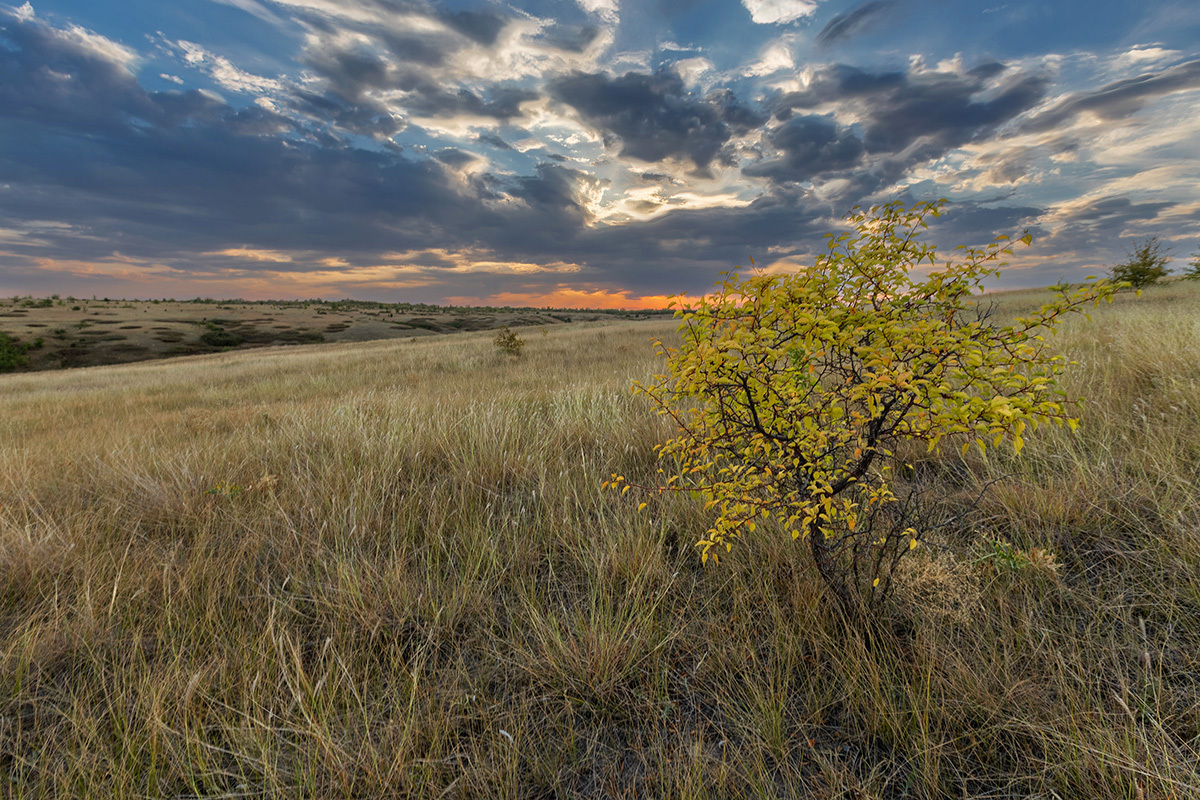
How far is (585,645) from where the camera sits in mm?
1849

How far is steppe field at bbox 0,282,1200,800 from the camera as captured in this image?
4.76 feet

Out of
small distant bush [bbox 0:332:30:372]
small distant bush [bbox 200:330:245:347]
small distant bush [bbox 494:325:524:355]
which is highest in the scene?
small distant bush [bbox 494:325:524:355]

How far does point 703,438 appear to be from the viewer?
82.4 inches

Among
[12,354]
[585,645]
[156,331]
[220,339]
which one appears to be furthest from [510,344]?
[156,331]

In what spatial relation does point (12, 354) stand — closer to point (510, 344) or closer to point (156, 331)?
point (156, 331)

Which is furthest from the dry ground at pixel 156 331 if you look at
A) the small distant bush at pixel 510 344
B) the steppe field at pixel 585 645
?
the steppe field at pixel 585 645

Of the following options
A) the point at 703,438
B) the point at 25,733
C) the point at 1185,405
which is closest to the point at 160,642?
the point at 25,733

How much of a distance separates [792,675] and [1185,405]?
4.00m

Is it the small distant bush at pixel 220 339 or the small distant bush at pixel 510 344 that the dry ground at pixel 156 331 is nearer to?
the small distant bush at pixel 220 339

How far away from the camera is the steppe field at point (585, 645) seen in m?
1.45

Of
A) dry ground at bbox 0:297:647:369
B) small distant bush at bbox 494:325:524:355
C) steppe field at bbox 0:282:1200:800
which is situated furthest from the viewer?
dry ground at bbox 0:297:647:369

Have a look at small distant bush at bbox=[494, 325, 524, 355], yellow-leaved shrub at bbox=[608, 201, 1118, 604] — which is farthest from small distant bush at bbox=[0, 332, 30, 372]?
yellow-leaved shrub at bbox=[608, 201, 1118, 604]

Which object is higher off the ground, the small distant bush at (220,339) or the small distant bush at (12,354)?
the small distant bush at (220,339)

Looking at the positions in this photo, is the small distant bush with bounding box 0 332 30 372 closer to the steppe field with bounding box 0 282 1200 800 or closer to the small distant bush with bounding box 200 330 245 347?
the small distant bush with bounding box 200 330 245 347
